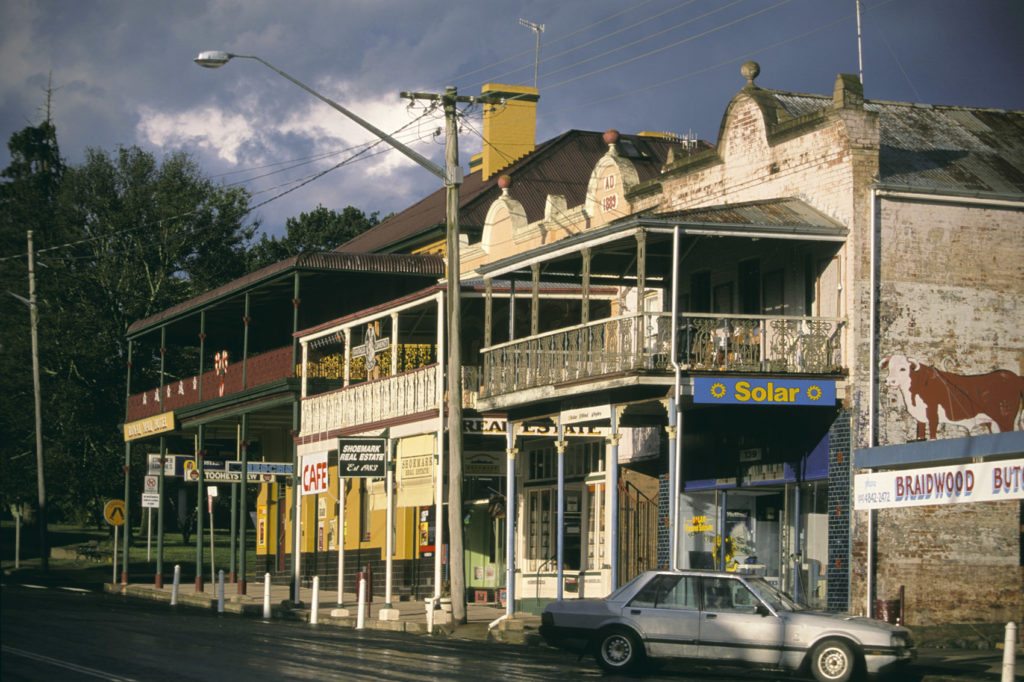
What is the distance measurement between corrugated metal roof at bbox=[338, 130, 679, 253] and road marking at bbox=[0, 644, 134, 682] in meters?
24.5

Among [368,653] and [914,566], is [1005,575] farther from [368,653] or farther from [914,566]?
[368,653]

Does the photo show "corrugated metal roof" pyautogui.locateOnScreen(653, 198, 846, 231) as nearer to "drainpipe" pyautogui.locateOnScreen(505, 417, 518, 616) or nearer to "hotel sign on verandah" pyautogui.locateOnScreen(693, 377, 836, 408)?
"hotel sign on verandah" pyautogui.locateOnScreen(693, 377, 836, 408)

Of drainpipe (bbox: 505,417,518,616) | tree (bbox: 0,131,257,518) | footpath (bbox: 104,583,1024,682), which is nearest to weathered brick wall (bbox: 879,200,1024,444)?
footpath (bbox: 104,583,1024,682)

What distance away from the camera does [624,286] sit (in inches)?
1198

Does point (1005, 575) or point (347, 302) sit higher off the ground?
point (347, 302)

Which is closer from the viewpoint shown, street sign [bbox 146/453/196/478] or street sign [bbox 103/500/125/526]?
street sign [bbox 103/500/125/526]

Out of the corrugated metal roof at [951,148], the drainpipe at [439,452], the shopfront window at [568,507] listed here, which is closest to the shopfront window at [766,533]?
the shopfront window at [568,507]

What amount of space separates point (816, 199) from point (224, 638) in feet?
37.0

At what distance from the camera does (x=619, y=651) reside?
18.9 m

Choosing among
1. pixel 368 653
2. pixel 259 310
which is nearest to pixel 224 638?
pixel 368 653

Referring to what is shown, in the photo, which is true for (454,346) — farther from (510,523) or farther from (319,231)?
(319,231)

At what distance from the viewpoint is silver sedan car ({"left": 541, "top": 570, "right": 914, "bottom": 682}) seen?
1786 cm

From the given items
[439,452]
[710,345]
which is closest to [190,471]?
[439,452]

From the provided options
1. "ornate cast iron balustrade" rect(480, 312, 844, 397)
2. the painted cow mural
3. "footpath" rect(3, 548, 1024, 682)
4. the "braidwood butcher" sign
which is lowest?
"footpath" rect(3, 548, 1024, 682)
